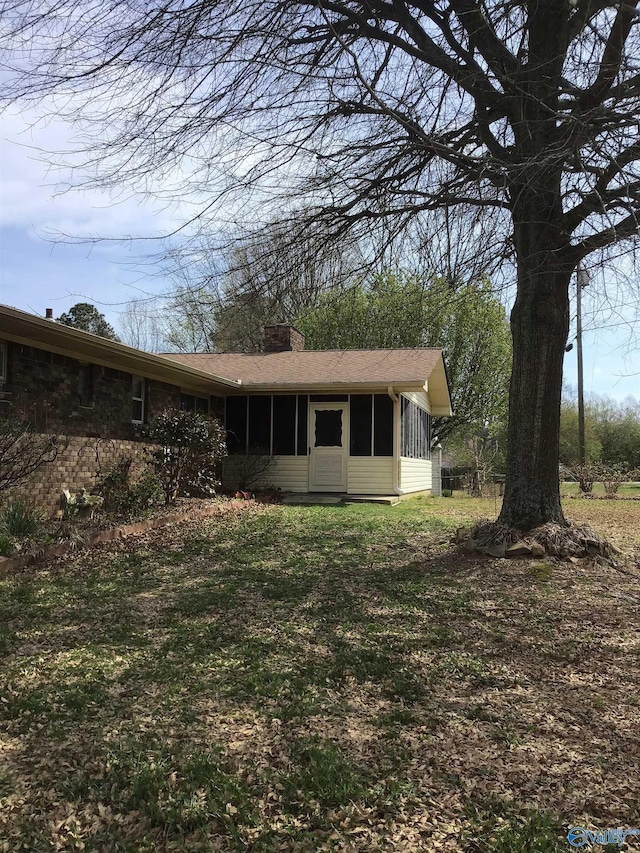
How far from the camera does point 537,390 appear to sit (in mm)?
7504

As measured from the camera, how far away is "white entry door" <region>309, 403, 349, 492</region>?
14.9 m

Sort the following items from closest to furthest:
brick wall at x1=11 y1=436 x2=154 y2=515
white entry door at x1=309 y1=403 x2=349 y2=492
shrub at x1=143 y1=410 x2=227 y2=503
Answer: brick wall at x1=11 y1=436 x2=154 y2=515, shrub at x1=143 y1=410 x2=227 y2=503, white entry door at x1=309 y1=403 x2=349 y2=492

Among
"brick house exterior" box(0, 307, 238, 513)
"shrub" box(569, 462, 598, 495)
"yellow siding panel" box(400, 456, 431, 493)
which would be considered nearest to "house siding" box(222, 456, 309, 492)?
"yellow siding panel" box(400, 456, 431, 493)

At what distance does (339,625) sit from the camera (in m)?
4.83

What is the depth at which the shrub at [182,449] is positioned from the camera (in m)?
10.9

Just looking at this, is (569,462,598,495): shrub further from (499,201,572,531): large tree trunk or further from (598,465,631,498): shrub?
(499,201,572,531): large tree trunk

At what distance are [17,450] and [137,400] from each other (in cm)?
475

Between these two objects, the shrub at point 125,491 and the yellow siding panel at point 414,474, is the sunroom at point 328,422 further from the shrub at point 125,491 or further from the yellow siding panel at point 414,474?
the shrub at point 125,491

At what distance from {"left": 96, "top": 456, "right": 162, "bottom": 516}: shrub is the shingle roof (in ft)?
15.5

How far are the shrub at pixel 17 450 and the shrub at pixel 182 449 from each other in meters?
2.78

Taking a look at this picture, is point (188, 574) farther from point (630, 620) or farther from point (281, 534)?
point (630, 620)

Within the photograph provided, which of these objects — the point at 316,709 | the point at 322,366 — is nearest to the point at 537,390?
the point at 316,709

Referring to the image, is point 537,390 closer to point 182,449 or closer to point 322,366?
point 182,449

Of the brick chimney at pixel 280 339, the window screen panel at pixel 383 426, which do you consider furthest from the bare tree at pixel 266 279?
the brick chimney at pixel 280 339
